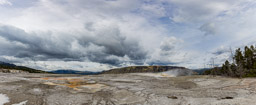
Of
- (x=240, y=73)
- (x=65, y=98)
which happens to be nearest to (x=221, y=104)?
(x=65, y=98)

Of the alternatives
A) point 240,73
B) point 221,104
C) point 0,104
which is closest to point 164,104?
point 221,104

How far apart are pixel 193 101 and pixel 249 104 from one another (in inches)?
141

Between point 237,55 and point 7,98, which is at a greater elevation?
point 237,55

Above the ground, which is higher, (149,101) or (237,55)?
(237,55)

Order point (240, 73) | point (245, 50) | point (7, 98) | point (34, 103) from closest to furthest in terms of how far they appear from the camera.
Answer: point (34, 103)
point (7, 98)
point (240, 73)
point (245, 50)

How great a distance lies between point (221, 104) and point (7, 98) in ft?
55.7

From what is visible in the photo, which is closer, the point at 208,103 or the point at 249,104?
the point at 249,104

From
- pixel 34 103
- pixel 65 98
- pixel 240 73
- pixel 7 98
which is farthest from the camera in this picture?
pixel 240 73

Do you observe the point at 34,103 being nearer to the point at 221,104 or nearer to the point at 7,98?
the point at 7,98

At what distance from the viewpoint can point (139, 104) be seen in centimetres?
1112

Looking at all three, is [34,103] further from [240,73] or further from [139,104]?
[240,73]

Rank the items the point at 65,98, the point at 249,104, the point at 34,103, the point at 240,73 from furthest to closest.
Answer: the point at 240,73 → the point at 65,98 → the point at 34,103 → the point at 249,104

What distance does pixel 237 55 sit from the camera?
51719 mm

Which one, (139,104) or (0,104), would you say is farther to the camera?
(139,104)
